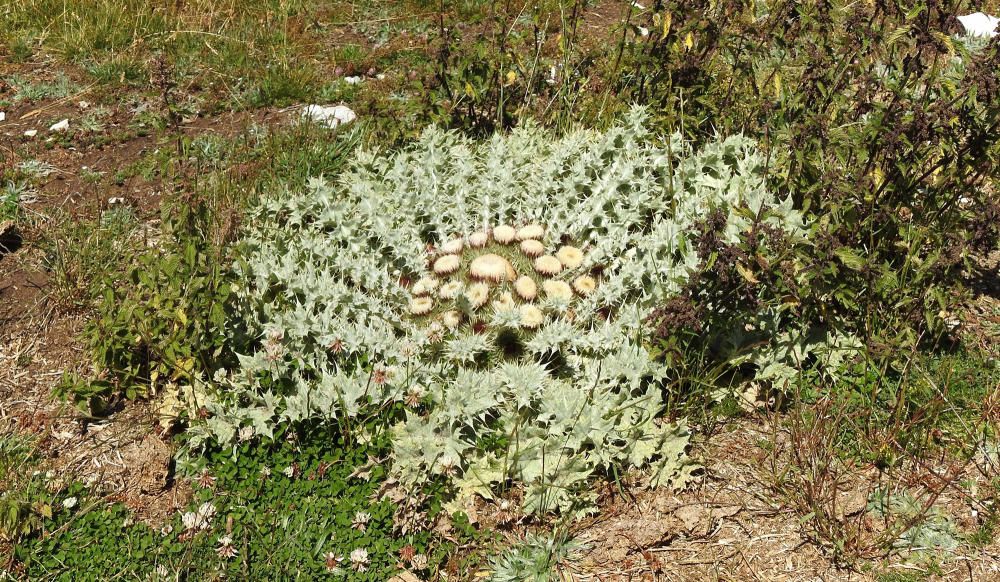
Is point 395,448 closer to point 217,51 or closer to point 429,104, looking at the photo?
point 429,104

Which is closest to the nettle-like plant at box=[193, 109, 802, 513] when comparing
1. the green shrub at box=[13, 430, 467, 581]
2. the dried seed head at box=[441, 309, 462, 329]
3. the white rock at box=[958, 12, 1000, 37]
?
the dried seed head at box=[441, 309, 462, 329]

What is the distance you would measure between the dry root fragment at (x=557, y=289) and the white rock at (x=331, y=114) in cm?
245

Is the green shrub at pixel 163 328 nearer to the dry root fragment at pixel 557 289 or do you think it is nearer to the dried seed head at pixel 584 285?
the dry root fragment at pixel 557 289

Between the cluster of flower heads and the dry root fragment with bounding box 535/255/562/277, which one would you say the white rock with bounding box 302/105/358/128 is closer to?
the cluster of flower heads

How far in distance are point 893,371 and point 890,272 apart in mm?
515

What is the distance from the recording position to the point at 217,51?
6.73 m

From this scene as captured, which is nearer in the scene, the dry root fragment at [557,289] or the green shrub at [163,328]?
the green shrub at [163,328]

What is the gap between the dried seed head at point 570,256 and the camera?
14.0 ft

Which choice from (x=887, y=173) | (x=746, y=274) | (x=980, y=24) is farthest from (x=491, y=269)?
(x=980, y=24)

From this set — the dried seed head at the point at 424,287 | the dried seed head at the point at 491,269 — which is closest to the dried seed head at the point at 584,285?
the dried seed head at the point at 491,269

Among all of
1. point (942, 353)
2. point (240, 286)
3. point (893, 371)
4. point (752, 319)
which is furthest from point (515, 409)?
point (942, 353)

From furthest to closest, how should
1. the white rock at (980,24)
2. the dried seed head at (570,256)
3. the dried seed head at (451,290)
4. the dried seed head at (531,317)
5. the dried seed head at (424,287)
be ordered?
1. the white rock at (980,24)
2. the dried seed head at (570,256)
3. the dried seed head at (424,287)
4. the dried seed head at (451,290)
5. the dried seed head at (531,317)

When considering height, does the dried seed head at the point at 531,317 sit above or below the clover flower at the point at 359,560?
above

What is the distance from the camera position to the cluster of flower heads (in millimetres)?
3953
